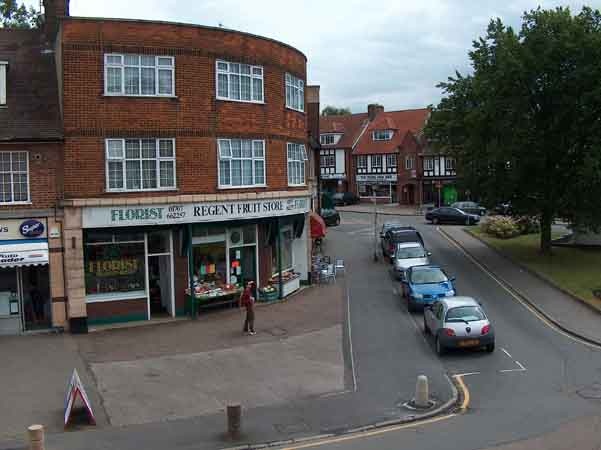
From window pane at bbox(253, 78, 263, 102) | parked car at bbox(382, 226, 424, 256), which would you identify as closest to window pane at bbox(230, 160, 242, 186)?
window pane at bbox(253, 78, 263, 102)

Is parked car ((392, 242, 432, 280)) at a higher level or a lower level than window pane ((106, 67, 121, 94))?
lower

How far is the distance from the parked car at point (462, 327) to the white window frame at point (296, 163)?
426 inches

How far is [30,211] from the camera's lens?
23141mm

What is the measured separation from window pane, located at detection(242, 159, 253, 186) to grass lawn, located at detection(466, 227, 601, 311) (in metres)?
13.1

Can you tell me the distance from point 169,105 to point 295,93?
7158 millimetres

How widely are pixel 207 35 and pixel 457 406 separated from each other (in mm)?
15764

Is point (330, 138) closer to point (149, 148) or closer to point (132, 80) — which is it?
point (149, 148)

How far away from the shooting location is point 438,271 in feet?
90.8

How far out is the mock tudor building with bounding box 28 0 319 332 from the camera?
23.9 metres

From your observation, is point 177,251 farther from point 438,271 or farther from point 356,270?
point 356,270

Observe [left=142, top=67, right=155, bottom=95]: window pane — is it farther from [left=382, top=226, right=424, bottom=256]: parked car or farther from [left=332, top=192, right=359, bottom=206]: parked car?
[left=332, top=192, right=359, bottom=206]: parked car

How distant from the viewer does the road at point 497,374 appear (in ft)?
45.1

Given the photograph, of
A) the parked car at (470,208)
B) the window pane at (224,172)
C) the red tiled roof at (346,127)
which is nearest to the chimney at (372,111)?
the red tiled roof at (346,127)

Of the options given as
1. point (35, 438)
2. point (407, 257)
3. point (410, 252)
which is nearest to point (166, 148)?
point (407, 257)
